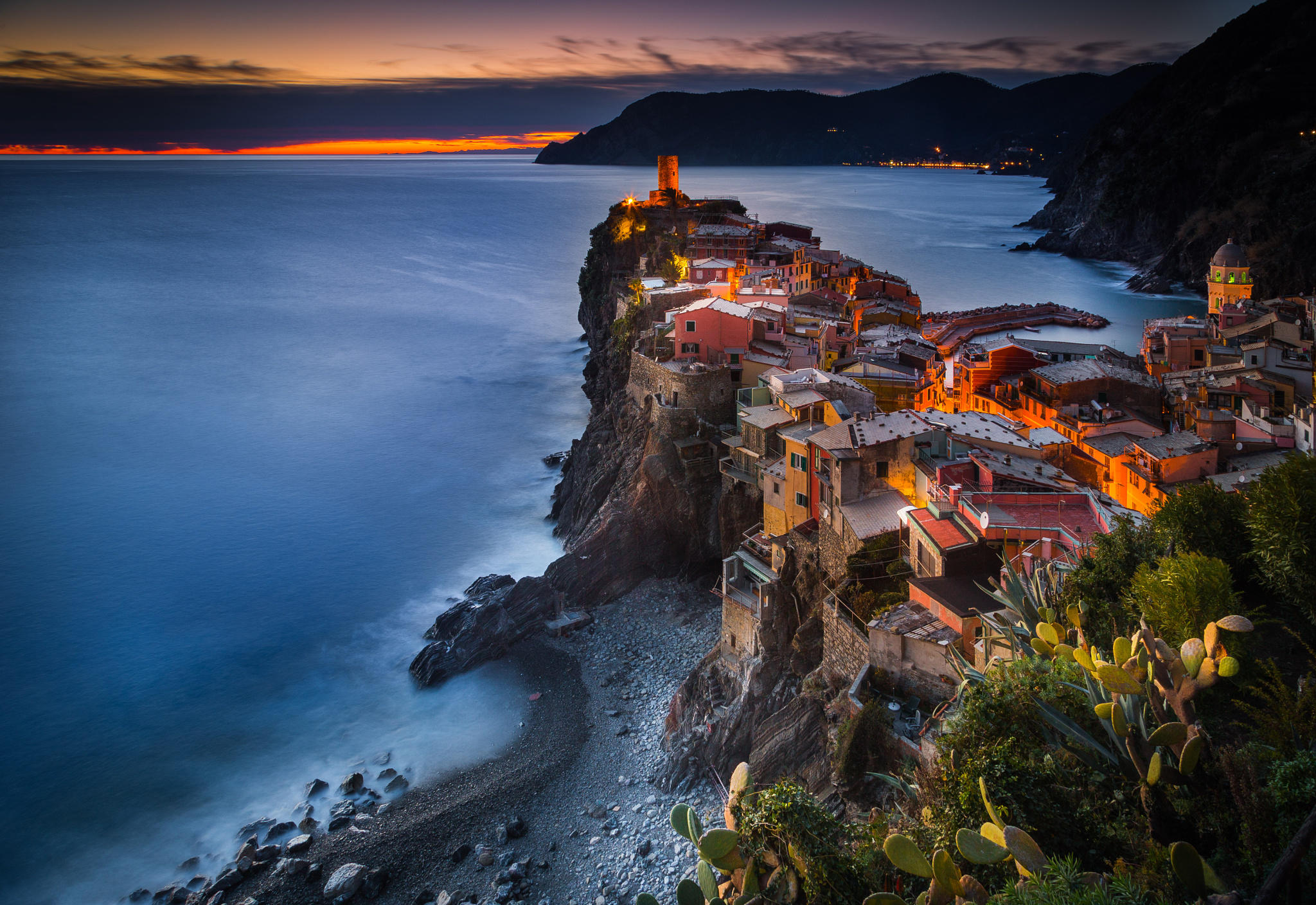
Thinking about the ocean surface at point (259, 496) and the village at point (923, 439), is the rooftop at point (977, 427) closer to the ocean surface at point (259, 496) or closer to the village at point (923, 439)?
the village at point (923, 439)

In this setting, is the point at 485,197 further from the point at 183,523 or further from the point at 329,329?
the point at 183,523

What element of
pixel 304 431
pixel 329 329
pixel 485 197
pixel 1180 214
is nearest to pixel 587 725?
pixel 304 431

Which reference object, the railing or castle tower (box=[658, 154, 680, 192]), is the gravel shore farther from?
castle tower (box=[658, 154, 680, 192])

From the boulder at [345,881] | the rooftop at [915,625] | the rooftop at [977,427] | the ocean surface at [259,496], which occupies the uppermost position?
the rooftop at [977,427]

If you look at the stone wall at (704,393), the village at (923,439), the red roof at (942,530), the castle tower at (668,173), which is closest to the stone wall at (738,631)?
the village at (923,439)

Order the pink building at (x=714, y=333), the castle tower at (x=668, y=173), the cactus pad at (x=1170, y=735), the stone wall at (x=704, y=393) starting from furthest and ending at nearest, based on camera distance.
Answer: the castle tower at (x=668, y=173)
the pink building at (x=714, y=333)
the stone wall at (x=704, y=393)
the cactus pad at (x=1170, y=735)

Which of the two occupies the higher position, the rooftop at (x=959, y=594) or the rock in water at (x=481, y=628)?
the rooftop at (x=959, y=594)
